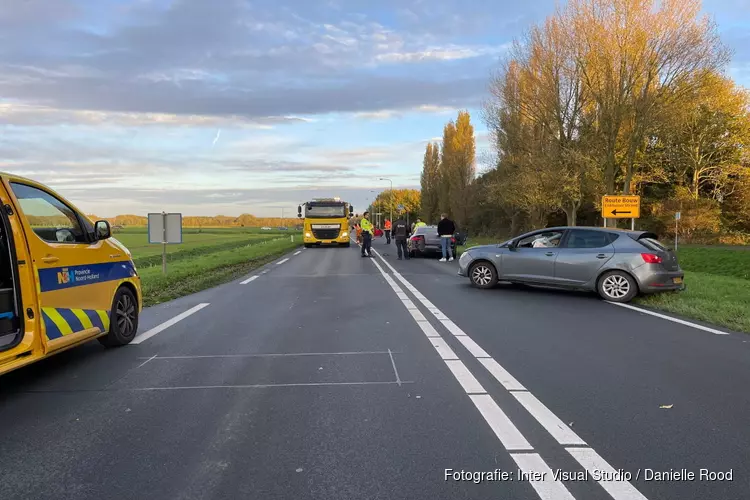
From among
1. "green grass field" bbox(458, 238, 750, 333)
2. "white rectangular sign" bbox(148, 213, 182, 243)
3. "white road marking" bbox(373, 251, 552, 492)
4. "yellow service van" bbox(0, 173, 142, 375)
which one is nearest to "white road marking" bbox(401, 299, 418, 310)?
"white road marking" bbox(373, 251, 552, 492)

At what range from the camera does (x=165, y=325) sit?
27.8 feet

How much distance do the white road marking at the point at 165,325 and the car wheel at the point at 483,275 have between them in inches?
229

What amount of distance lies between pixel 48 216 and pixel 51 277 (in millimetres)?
822

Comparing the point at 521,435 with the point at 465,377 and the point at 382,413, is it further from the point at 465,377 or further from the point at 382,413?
the point at 465,377

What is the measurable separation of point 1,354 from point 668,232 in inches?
1414

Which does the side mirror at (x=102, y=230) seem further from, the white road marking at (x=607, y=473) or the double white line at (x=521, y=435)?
the white road marking at (x=607, y=473)

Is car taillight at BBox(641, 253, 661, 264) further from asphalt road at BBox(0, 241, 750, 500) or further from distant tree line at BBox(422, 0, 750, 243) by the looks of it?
distant tree line at BBox(422, 0, 750, 243)

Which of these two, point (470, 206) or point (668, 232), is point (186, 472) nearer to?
point (668, 232)

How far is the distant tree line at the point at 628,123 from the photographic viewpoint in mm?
24297

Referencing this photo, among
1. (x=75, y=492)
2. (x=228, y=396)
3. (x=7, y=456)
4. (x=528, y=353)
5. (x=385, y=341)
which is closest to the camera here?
(x=75, y=492)

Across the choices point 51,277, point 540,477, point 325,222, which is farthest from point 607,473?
point 325,222

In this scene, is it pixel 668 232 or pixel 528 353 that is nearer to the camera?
pixel 528 353

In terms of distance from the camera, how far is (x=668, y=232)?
34.0 metres

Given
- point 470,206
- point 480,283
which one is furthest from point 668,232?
point 480,283
